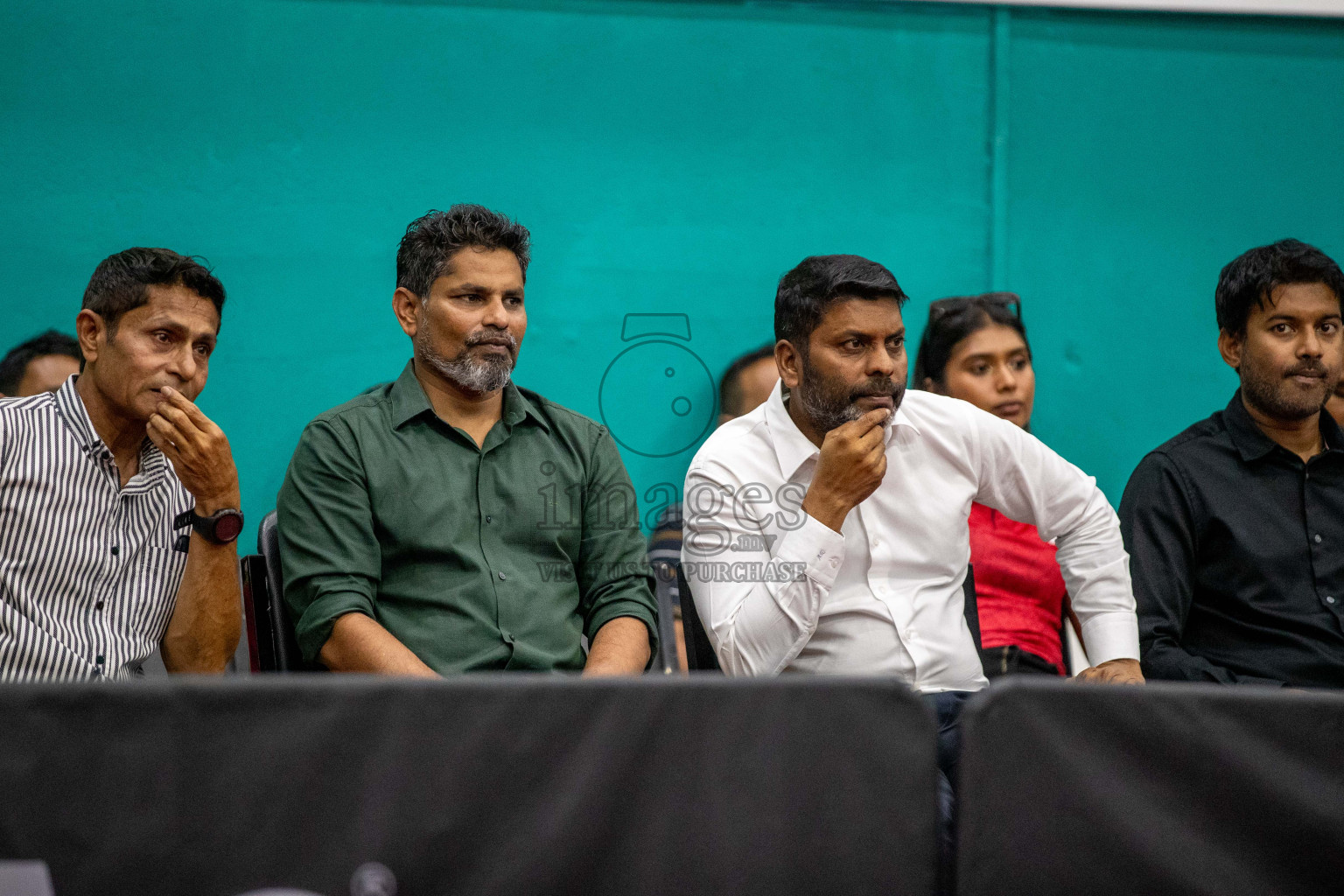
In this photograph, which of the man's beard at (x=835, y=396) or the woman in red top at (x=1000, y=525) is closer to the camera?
the man's beard at (x=835, y=396)

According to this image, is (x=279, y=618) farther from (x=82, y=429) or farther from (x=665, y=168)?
(x=665, y=168)

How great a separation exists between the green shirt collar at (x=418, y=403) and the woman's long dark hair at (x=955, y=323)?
1.33 meters

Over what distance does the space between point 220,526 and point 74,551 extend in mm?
267

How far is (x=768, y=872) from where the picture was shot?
3.81ft

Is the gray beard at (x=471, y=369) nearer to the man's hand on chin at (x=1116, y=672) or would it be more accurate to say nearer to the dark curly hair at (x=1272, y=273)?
the man's hand on chin at (x=1116, y=672)

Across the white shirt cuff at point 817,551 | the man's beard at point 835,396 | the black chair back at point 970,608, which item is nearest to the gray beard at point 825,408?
the man's beard at point 835,396

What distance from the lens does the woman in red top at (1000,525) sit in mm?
2650

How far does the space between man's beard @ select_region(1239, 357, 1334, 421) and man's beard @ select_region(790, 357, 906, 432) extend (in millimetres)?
925

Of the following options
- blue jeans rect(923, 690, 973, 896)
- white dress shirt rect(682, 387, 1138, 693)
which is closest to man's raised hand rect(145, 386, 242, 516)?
white dress shirt rect(682, 387, 1138, 693)

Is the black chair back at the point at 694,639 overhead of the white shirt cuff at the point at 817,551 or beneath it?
beneath

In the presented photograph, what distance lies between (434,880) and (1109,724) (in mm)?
765

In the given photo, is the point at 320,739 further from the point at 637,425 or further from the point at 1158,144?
the point at 1158,144

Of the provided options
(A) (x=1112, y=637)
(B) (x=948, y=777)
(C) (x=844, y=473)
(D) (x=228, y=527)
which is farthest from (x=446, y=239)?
(A) (x=1112, y=637)

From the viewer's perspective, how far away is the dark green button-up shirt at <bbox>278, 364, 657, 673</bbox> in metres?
2.13
